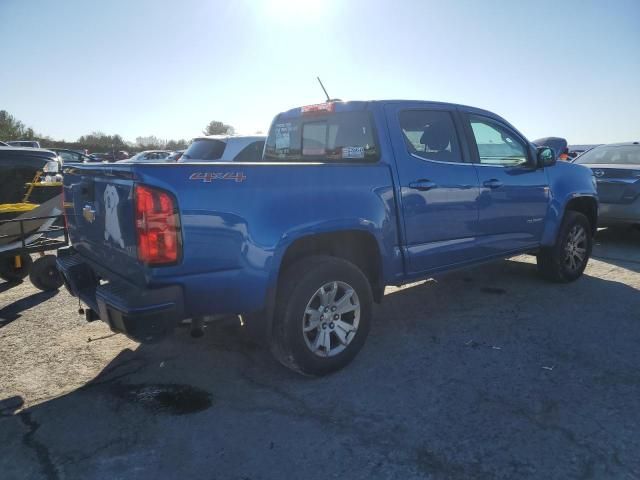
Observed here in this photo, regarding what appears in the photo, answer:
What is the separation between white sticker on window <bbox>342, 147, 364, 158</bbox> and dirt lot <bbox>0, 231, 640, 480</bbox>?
60.4 inches

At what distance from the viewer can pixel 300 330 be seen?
10.0ft

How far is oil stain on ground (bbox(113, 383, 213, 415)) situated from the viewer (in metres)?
2.93

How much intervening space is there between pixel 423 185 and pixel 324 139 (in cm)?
97

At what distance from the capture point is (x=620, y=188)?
24.1 ft

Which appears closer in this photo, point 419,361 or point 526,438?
point 526,438

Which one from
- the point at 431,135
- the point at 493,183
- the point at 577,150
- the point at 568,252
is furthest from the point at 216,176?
the point at 577,150

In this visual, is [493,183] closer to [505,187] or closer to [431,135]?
[505,187]

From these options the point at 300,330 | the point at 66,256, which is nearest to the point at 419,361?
the point at 300,330

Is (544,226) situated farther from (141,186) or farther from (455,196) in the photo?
(141,186)

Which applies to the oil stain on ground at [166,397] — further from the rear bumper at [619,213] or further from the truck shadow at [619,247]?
the rear bumper at [619,213]

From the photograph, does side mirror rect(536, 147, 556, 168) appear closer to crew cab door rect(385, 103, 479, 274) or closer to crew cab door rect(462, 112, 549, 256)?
crew cab door rect(462, 112, 549, 256)

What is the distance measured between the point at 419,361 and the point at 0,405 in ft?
9.21

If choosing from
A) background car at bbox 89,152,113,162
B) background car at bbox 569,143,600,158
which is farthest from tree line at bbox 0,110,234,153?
background car at bbox 569,143,600,158

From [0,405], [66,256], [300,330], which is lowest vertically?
[0,405]
